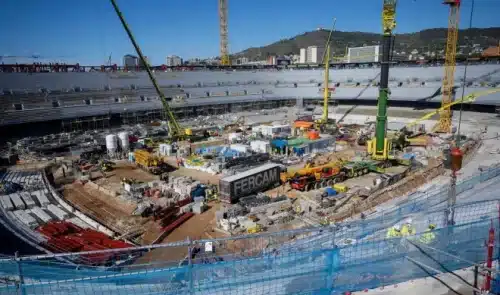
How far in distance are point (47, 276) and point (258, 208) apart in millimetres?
9471

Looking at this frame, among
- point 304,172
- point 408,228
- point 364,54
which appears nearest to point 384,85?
point 304,172

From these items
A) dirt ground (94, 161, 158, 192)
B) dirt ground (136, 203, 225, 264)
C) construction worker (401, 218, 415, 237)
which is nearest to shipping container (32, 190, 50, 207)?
dirt ground (94, 161, 158, 192)

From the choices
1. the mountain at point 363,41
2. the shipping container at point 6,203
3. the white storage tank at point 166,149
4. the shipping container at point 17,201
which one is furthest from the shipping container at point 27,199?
the mountain at point 363,41

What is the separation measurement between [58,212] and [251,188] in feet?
25.6

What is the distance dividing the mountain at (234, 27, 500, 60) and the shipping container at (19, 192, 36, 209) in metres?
57.5

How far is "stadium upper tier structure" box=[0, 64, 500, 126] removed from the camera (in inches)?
1246

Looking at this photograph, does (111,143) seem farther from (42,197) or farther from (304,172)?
(304,172)

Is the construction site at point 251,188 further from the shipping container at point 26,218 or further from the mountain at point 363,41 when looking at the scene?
the mountain at point 363,41

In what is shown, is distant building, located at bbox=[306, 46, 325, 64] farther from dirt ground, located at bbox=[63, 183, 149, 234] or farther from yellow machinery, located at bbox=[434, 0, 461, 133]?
dirt ground, located at bbox=[63, 183, 149, 234]

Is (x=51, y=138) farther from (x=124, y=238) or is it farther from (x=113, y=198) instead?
(x=124, y=238)

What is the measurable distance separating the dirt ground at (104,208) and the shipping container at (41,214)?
4.52 ft

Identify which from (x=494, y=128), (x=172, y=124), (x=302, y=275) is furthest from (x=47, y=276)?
(x=494, y=128)

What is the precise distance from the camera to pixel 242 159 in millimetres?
20781

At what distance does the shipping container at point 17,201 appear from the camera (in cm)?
1420
